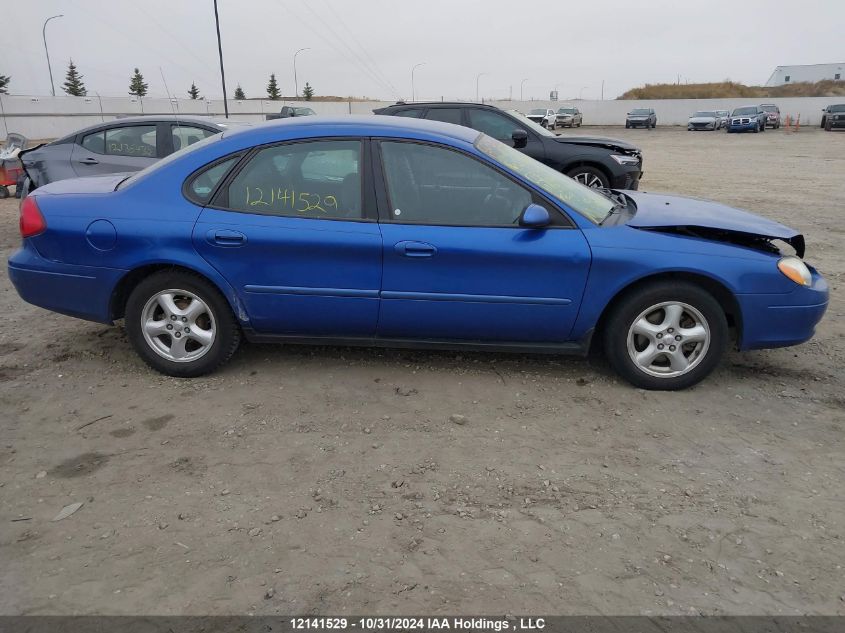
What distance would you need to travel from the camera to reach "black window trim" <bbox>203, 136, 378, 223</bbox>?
3891 millimetres

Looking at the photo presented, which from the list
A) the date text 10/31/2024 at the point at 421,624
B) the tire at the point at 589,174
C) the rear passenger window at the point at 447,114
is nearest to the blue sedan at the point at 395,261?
the date text 10/31/2024 at the point at 421,624

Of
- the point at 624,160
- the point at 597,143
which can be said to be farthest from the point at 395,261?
the point at 597,143

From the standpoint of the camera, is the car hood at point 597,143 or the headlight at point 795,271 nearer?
the headlight at point 795,271

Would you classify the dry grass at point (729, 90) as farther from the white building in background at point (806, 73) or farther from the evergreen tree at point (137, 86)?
the evergreen tree at point (137, 86)

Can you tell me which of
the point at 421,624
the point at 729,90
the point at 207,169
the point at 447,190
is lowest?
the point at 421,624

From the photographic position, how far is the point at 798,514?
9.26 ft

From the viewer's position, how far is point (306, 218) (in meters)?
3.91

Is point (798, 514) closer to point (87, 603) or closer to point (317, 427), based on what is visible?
point (317, 427)

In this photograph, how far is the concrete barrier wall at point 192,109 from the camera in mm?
41812

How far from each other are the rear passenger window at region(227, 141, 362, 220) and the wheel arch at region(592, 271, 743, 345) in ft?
5.42

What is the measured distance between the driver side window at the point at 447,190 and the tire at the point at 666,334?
0.90 meters

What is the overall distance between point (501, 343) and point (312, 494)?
1.58 m

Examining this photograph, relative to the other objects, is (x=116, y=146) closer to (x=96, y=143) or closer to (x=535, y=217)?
(x=96, y=143)

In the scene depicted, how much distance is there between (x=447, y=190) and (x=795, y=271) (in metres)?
2.12
